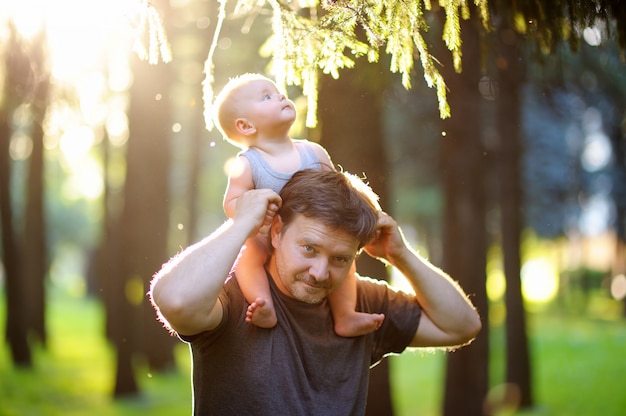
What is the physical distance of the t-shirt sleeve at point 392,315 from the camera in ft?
12.5

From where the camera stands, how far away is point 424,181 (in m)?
24.3

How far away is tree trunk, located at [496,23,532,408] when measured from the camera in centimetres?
1315

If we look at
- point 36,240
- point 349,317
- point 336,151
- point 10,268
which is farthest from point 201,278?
point 36,240

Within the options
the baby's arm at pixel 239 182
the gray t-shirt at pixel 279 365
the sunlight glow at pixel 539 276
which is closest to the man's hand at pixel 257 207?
the baby's arm at pixel 239 182

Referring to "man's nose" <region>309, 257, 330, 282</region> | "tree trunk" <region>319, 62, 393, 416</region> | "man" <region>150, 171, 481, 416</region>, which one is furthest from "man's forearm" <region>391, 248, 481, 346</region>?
"tree trunk" <region>319, 62, 393, 416</region>

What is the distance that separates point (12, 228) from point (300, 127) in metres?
11.6

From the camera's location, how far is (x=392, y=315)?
12.5ft

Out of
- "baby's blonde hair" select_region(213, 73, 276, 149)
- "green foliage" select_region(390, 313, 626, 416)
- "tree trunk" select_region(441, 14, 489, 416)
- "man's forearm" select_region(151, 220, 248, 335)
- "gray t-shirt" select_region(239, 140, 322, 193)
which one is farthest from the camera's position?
"green foliage" select_region(390, 313, 626, 416)

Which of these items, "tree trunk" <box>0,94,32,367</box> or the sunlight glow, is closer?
"tree trunk" <box>0,94,32,367</box>

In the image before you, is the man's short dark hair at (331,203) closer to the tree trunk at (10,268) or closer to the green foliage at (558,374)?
the green foliage at (558,374)

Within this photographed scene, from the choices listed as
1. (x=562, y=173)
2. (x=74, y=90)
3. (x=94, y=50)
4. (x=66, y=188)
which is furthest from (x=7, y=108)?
(x=66, y=188)

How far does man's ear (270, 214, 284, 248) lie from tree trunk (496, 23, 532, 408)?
9730 mm

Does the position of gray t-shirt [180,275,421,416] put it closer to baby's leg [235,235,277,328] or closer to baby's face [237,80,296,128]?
baby's leg [235,235,277,328]

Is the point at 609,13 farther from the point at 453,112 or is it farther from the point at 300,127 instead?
the point at 453,112
